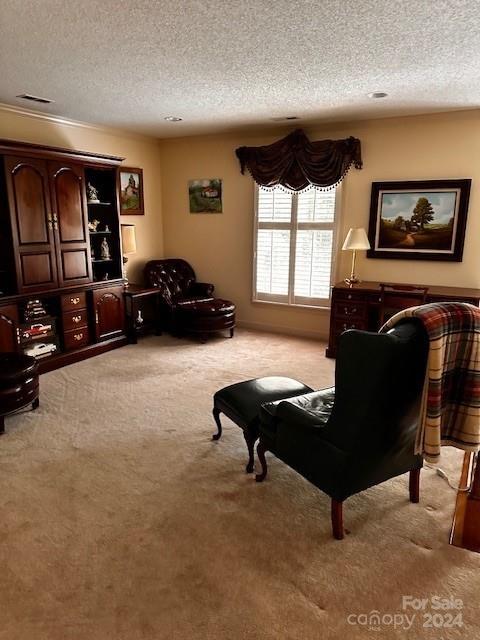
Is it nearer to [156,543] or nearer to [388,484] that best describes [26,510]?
[156,543]

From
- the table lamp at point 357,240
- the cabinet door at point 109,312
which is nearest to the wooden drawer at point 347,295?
the table lamp at point 357,240

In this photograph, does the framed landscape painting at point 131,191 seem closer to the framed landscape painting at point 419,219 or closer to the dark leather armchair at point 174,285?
the dark leather armchair at point 174,285

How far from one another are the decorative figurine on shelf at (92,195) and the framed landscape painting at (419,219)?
130 inches

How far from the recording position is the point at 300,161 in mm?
5074

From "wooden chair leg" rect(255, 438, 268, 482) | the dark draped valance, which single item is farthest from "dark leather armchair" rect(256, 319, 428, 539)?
the dark draped valance

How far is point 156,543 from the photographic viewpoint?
205 centimetres

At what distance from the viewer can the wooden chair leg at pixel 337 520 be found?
2.03 m

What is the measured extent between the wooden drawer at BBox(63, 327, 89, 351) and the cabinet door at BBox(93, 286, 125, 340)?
Answer: 0.15 metres

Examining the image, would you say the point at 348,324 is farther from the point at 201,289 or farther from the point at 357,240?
the point at 201,289

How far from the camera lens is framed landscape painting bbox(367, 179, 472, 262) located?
14.8 feet

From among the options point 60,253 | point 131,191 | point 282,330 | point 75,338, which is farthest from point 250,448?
point 131,191

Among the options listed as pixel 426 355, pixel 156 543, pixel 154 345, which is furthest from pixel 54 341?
pixel 426 355

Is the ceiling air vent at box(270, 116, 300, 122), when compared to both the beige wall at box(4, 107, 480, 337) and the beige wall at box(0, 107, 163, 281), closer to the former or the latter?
the beige wall at box(4, 107, 480, 337)

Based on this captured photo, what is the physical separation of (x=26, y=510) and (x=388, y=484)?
2.11 metres
